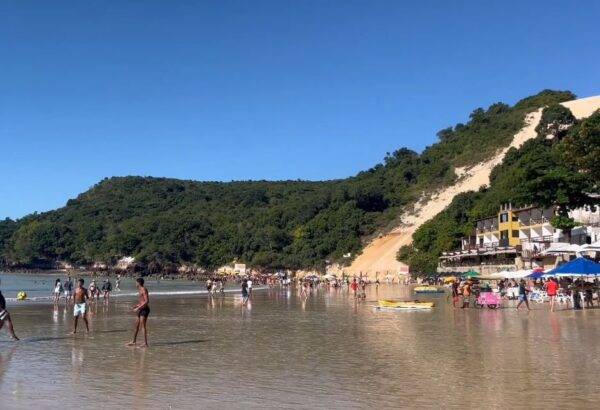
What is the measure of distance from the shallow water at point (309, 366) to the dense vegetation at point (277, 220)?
215 ft

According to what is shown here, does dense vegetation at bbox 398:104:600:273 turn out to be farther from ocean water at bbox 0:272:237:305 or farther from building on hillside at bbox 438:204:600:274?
ocean water at bbox 0:272:237:305

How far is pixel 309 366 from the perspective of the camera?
38.3ft

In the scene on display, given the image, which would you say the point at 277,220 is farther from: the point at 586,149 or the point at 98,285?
the point at 586,149

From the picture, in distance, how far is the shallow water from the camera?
8.81m

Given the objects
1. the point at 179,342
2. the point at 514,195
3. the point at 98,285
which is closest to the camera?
→ the point at 179,342

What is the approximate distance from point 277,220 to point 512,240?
80.5 metres

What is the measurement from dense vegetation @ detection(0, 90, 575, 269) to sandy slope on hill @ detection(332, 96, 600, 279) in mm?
2818

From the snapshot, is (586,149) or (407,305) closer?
(407,305)

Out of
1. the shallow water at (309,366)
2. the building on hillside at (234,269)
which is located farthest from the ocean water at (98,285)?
the building on hillside at (234,269)

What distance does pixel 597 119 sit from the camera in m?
39.2

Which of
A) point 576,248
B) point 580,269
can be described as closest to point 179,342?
point 580,269

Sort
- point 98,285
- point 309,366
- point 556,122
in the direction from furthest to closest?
point 556,122
point 98,285
point 309,366

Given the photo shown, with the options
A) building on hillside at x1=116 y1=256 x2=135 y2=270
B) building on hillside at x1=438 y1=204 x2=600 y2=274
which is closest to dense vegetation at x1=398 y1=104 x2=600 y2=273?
building on hillside at x1=438 y1=204 x2=600 y2=274

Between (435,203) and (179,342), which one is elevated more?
(435,203)
